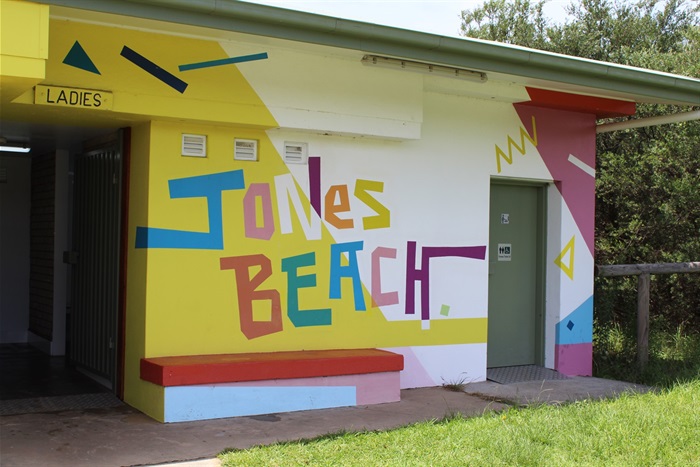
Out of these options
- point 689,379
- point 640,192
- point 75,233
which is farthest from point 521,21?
point 75,233

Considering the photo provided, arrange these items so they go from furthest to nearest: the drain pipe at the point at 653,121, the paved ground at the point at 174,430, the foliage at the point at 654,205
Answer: the foliage at the point at 654,205, the drain pipe at the point at 653,121, the paved ground at the point at 174,430

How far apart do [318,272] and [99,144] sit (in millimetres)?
2515

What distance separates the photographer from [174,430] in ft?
19.2

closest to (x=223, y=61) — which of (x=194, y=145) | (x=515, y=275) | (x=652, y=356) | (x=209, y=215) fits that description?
(x=194, y=145)

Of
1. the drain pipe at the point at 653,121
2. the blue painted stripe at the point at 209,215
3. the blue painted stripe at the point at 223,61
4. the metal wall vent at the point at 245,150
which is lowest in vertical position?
the blue painted stripe at the point at 209,215

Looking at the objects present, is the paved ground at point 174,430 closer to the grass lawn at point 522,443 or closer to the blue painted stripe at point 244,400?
the blue painted stripe at point 244,400

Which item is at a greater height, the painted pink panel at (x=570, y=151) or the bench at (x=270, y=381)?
the painted pink panel at (x=570, y=151)

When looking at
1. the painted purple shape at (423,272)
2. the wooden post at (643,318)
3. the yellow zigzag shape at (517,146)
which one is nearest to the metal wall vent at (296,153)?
the painted purple shape at (423,272)

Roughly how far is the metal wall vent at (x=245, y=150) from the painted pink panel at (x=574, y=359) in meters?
4.29

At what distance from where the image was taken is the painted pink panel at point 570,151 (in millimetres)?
8859

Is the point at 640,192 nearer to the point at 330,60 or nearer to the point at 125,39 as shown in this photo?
the point at 330,60

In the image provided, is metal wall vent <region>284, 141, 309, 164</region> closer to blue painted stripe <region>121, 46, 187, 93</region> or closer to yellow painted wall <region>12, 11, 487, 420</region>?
yellow painted wall <region>12, 11, 487, 420</region>

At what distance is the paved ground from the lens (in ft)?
17.0

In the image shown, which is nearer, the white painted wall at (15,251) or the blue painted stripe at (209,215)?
the blue painted stripe at (209,215)
